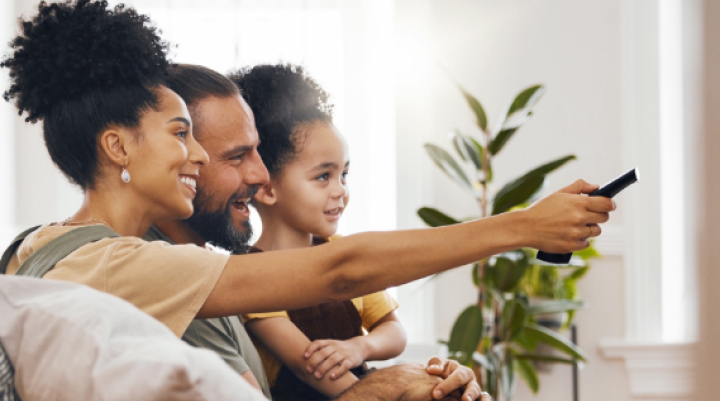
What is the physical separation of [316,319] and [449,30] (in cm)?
205

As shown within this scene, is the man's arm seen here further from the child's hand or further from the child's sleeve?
the child's sleeve

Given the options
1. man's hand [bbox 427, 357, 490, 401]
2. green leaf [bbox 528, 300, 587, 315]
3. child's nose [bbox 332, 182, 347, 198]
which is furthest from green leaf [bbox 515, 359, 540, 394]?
man's hand [bbox 427, 357, 490, 401]

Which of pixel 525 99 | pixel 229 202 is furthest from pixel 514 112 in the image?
pixel 229 202

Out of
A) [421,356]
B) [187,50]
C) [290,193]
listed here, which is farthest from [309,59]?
[290,193]

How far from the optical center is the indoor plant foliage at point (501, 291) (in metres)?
2.36

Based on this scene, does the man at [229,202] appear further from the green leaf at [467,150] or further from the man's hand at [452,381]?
the green leaf at [467,150]

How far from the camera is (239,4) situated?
3145 millimetres

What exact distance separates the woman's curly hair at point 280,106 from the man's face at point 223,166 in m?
0.15

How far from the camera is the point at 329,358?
1237 millimetres

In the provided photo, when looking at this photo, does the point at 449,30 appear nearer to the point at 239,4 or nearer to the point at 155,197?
the point at 239,4

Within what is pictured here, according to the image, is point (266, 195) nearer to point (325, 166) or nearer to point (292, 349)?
point (325, 166)

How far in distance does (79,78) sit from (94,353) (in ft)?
1.83

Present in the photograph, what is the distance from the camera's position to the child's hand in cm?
123

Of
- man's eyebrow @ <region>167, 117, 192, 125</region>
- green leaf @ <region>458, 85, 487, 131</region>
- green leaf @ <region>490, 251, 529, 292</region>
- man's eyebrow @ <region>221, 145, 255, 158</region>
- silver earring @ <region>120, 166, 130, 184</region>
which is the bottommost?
green leaf @ <region>490, 251, 529, 292</region>
